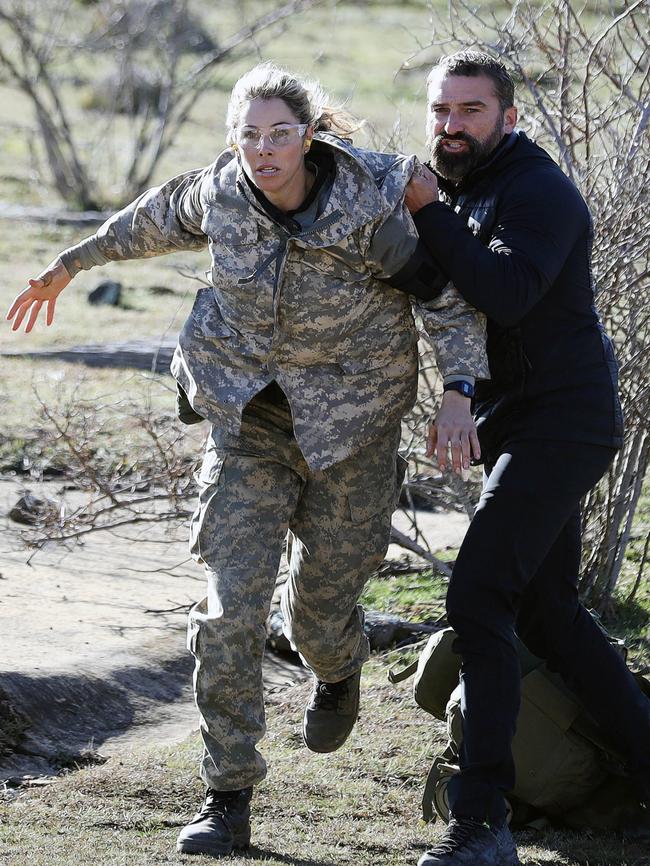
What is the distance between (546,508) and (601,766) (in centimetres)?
82

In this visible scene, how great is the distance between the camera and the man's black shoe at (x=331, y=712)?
410 cm

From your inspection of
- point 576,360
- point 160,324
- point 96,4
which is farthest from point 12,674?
point 96,4

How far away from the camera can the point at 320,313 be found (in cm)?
347

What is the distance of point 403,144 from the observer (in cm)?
559

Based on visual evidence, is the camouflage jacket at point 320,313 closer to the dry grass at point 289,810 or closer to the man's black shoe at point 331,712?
the man's black shoe at point 331,712

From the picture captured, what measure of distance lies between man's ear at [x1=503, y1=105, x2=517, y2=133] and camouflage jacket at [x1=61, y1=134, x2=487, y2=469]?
0.25 meters

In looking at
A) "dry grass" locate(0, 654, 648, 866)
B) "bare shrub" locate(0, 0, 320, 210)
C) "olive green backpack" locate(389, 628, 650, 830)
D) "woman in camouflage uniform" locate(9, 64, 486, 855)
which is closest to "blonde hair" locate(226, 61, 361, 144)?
"woman in camouflage uniform" locate(9, 64, 486, 855)

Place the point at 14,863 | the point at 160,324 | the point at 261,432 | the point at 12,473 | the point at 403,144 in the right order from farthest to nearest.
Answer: the point at 160,324 → the point at 12,473 → the point at 403,144 → the point at 261,432 → the point at 14,863

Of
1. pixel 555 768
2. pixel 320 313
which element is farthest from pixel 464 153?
pixel 555 768

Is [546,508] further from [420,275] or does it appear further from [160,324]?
[160,324]

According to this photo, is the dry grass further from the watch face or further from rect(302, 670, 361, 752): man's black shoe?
the watch face

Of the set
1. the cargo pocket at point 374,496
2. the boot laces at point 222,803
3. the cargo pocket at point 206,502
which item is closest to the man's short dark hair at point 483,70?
the cargo pocket at point 374,496

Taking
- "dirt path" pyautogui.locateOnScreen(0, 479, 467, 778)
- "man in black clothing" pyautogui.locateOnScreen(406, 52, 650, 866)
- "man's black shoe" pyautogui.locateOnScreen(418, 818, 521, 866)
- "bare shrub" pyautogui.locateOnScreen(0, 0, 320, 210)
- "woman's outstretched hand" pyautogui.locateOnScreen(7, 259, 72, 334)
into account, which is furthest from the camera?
"bare shrub" pyautogui.locateOnScreen(0, 0, 320, 210)

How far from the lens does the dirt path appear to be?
4.69 metres
